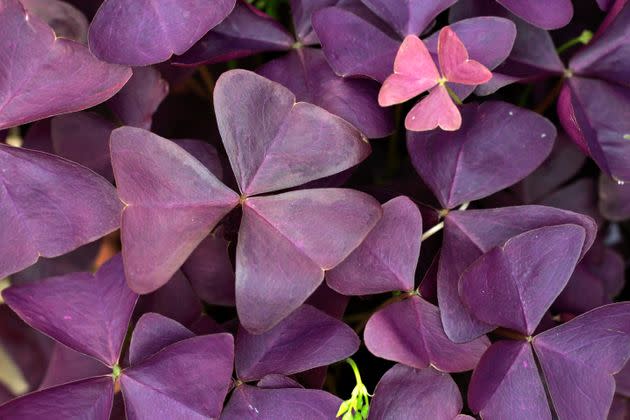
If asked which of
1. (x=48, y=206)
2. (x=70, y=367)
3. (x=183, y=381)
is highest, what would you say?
(x=48, y=206)

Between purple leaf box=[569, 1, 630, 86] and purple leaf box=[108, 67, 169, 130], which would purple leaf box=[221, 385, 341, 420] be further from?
purple leaf box=[569, 1, 630, 86]

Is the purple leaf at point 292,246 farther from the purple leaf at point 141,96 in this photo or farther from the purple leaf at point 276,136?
the purple leaf at point 141,96

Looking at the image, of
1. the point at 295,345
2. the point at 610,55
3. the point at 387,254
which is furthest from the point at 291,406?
the point at 610,55

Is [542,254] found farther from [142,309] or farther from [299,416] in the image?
[142,309]

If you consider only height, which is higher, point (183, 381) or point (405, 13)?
point (405, 13)

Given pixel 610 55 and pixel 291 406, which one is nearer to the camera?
pixel 291 406

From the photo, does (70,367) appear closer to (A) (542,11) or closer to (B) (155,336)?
(B) (155,336)

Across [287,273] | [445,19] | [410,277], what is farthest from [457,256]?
[445,19]
